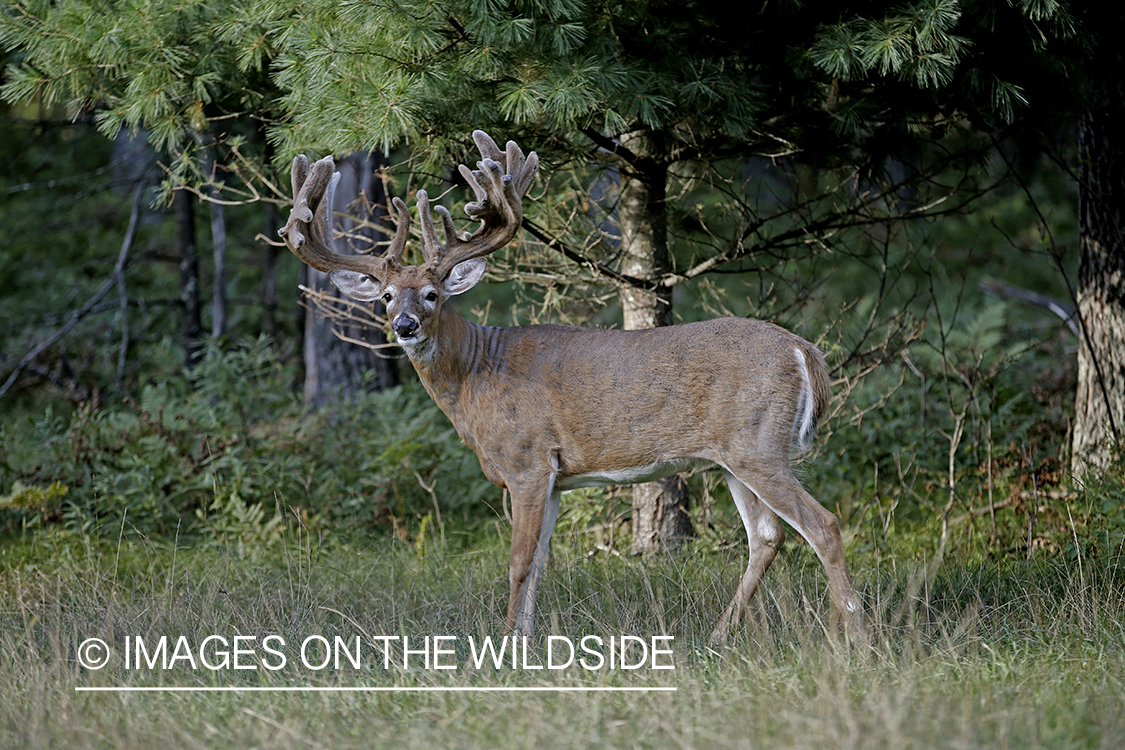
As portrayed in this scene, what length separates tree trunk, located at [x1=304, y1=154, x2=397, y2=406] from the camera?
318 inches

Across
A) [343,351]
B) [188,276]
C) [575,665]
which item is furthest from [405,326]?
[188,276]

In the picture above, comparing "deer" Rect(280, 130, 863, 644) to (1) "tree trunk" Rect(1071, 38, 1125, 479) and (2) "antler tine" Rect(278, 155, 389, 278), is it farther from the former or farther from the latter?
(1) "tree trunk" Rect(1071, 38, 1125, 479)

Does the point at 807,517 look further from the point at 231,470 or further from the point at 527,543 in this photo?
the point at 231,470

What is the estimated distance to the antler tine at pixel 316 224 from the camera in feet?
16.1

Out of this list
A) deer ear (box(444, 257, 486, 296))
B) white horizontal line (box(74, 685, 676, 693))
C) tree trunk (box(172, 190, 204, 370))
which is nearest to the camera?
white horizontal line (box(74, 685, 676, 693))

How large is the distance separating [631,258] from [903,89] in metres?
1.70

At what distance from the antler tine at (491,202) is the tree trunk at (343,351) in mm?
3269

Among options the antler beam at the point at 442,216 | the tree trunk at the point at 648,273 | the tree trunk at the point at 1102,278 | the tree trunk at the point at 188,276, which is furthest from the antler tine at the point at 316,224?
the tree trunk at the point at 188,276

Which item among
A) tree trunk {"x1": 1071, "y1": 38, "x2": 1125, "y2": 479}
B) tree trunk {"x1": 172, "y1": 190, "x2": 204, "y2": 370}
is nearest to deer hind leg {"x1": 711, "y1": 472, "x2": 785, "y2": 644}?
tree trunk {"x1": 1071, "y1": 38, "x2": 1125, "y2": 479}

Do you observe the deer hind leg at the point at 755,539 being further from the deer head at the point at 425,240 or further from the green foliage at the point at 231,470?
the green foliage at the point at 231,470

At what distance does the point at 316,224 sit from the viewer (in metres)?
5.09

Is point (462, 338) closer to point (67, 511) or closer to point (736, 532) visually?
point (736, 532)

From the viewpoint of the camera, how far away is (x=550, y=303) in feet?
20.7

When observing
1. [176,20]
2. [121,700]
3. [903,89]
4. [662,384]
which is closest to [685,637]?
[662,384]
